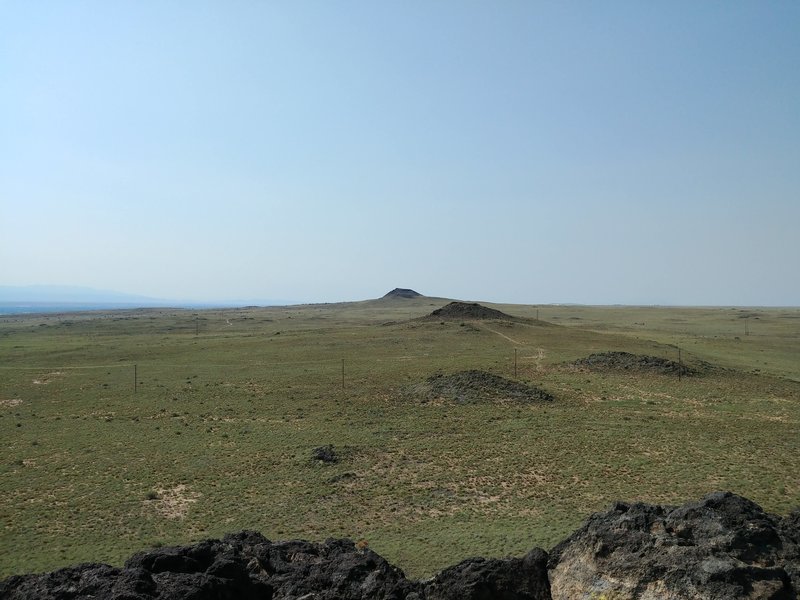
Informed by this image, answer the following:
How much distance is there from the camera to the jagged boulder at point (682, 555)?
8.33 meters

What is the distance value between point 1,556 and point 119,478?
23.1ft

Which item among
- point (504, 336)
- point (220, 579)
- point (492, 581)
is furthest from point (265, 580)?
point (504, 336)

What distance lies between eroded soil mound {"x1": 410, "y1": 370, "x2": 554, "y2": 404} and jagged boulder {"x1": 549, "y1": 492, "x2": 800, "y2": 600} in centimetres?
2753

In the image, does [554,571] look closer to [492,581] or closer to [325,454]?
[492,581]

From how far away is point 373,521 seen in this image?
19391mm

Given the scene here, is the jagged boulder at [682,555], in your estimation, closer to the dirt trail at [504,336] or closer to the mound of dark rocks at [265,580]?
the mound of dark rocks at [265,580]

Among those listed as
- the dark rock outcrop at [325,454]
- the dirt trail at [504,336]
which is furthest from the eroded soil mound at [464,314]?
the dark rock outcrop at [325,454]

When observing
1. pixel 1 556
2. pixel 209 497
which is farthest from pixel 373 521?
pixel 1 556

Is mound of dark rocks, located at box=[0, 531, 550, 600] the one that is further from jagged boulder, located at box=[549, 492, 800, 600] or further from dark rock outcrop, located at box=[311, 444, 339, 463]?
dark rock outcrop, located at box=[311, 444, 339, 463]

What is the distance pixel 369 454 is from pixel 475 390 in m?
14.7

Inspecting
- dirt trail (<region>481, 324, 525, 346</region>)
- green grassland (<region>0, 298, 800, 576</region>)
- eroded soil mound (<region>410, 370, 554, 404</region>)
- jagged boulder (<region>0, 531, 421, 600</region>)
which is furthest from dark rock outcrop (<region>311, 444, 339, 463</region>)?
dirt trail (<region>481, 324, 525, 346</region>)

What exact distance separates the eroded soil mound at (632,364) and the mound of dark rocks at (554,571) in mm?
41800

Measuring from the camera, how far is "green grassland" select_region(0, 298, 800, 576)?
18.9 meters

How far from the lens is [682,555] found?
897 cm
